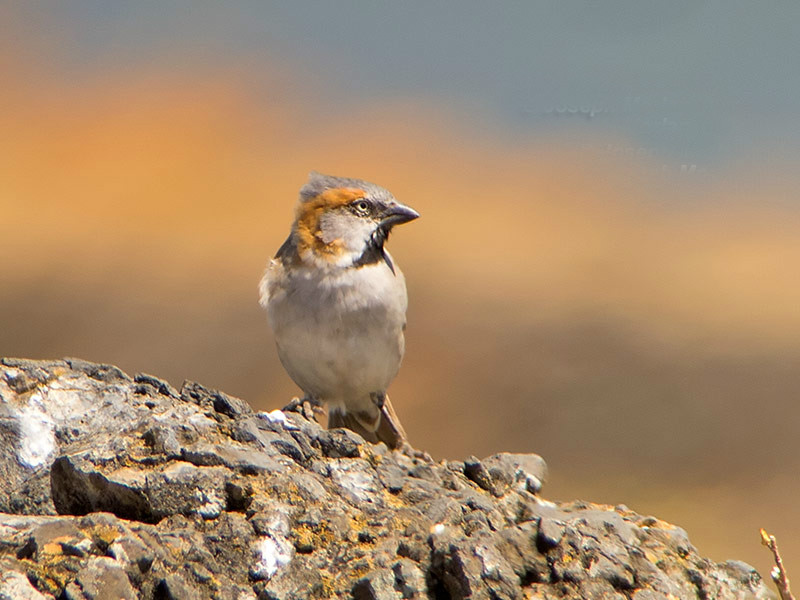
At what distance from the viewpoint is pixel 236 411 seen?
359cm

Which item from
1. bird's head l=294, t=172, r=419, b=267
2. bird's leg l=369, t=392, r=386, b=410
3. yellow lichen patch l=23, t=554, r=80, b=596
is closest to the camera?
yellow lichen patch l=23, t=554, r=80, b=596

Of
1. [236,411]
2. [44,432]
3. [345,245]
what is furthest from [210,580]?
[345,245]

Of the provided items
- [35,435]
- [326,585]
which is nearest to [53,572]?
[326,585]

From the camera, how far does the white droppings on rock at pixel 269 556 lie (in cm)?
284

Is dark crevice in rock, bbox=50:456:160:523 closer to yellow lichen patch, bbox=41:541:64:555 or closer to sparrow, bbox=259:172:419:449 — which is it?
yellow lichen patch, bbox=41:541:64:555

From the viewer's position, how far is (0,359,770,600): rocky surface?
276cm

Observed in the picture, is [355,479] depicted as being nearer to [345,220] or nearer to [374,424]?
[345,220]

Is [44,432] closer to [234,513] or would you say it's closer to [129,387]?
[129,387]

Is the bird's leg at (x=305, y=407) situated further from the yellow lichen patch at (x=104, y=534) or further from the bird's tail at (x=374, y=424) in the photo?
the yellow lichen patch at (x=104, y=534)

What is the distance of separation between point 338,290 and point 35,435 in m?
2.37

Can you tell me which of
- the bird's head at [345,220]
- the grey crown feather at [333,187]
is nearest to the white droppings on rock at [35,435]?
the bird's head at [345,220]

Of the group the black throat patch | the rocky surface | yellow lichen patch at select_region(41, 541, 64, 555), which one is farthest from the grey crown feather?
yellow lichen patch at select_region(41, 541, 64, 555)

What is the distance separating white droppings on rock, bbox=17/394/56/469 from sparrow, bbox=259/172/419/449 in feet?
7.35

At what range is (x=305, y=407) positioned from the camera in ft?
15.1
